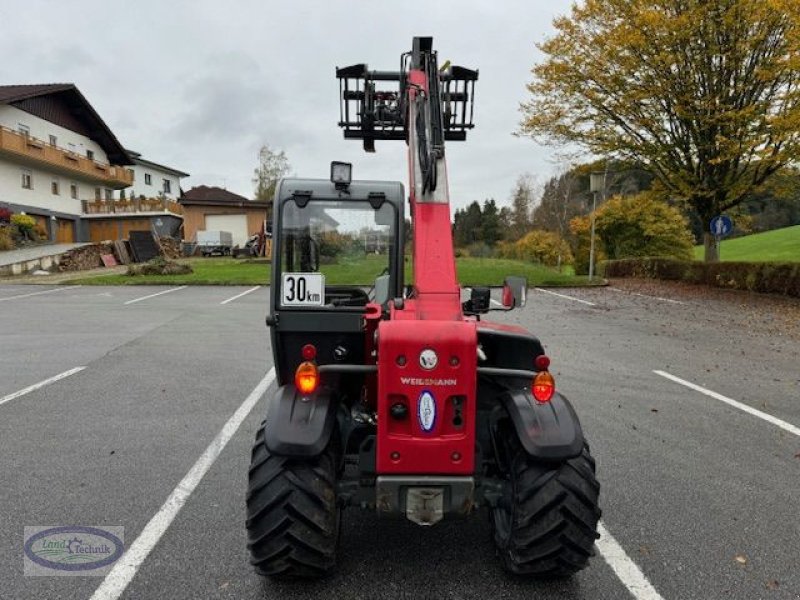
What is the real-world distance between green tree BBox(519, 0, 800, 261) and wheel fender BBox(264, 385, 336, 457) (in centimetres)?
1640

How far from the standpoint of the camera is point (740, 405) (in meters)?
6.05

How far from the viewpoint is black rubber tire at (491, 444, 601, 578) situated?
2658 millimetres

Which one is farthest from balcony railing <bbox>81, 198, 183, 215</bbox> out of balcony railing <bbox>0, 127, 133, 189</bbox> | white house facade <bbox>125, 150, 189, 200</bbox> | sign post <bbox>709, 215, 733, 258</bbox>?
sign post <bbox>709, 215, 733, 258</bbox>

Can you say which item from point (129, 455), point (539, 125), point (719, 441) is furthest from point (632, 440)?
point (539, 125)

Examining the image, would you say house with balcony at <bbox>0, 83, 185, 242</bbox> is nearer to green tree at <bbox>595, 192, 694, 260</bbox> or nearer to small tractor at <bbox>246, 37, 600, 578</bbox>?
green tree at <bbox>595, 192, 694, 260</bbox>

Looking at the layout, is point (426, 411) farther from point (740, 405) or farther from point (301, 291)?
point (740, 405)

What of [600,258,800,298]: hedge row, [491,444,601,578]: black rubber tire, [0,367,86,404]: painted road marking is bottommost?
[0,367,86,404]: painted road marking

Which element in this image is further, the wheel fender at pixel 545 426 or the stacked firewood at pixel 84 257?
the stacked firewood at pixel 84 257

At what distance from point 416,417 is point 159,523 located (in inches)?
82.3

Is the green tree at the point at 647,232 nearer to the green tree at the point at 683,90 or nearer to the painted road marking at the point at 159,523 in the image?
the green tree at the point at 683,90

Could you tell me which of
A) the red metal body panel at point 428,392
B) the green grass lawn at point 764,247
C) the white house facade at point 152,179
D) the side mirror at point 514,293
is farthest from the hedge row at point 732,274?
the white house facade at point 152,179

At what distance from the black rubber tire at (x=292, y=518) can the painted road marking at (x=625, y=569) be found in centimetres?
160

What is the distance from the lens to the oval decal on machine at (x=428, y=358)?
243cm

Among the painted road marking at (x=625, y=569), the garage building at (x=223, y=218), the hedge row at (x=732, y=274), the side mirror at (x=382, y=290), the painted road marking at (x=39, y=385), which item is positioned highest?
the garage building at (x=223, y=218)
